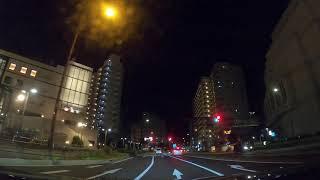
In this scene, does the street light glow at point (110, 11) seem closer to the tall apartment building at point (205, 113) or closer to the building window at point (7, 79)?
the building window at point (7, 79)

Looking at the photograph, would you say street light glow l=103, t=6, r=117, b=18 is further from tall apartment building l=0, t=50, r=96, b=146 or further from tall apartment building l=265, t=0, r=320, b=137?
tall apartment building l=265, t=0, r=320, b=137

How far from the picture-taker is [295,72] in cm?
7250

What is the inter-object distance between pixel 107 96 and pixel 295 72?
102938 millimetres

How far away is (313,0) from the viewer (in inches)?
2410

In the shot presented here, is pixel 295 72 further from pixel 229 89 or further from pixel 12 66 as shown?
pixel 229 89

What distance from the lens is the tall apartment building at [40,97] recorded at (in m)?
66.2

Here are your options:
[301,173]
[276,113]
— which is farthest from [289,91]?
[301,173]

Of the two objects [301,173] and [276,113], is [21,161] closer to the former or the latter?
[301,173]

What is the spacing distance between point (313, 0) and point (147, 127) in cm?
10906

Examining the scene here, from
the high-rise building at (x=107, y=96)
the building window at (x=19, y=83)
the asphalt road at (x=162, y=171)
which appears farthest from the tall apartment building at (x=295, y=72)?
the high-rise building at (x=107, y=96)

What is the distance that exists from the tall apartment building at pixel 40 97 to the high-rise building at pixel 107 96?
6263 cm

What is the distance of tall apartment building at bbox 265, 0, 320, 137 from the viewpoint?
6091cm

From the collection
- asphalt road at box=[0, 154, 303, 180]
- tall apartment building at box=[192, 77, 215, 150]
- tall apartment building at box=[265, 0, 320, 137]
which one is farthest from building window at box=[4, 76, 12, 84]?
tall apartment building at box=[192, 77, 215, 150]

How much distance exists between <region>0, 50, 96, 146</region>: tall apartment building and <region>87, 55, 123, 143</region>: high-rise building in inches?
2466
